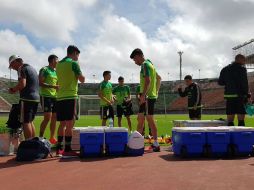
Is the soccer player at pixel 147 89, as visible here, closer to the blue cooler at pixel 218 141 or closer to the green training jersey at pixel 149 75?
→ the green training jersey at pixel 149 75

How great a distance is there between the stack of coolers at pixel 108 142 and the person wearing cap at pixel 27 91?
1141 mm

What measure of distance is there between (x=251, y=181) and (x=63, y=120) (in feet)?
14.4

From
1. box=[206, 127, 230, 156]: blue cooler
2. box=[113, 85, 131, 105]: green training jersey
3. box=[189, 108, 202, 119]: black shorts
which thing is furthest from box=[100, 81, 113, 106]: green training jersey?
box=[206, 127, 230, 156]: blue cooler

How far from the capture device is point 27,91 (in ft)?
26.6

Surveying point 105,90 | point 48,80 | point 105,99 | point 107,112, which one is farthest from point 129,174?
point 105,90

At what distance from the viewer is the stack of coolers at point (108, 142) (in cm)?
777

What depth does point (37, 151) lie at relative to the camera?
7449mm

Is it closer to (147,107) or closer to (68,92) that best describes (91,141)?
(68,92)

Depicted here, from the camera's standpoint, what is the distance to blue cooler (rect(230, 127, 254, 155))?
756 centimetres

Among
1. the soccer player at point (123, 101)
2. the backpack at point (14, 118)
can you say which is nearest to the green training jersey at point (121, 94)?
the soccer player at point (123, 101)

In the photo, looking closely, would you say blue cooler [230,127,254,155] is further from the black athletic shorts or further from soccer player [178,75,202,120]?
soccer player [178,75,202,120]

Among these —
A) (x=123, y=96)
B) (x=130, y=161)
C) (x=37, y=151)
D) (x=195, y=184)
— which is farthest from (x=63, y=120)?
(x=123, y=96)

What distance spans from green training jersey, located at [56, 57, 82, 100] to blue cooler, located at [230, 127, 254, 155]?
138 inches

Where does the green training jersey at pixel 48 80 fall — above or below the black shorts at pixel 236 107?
above
